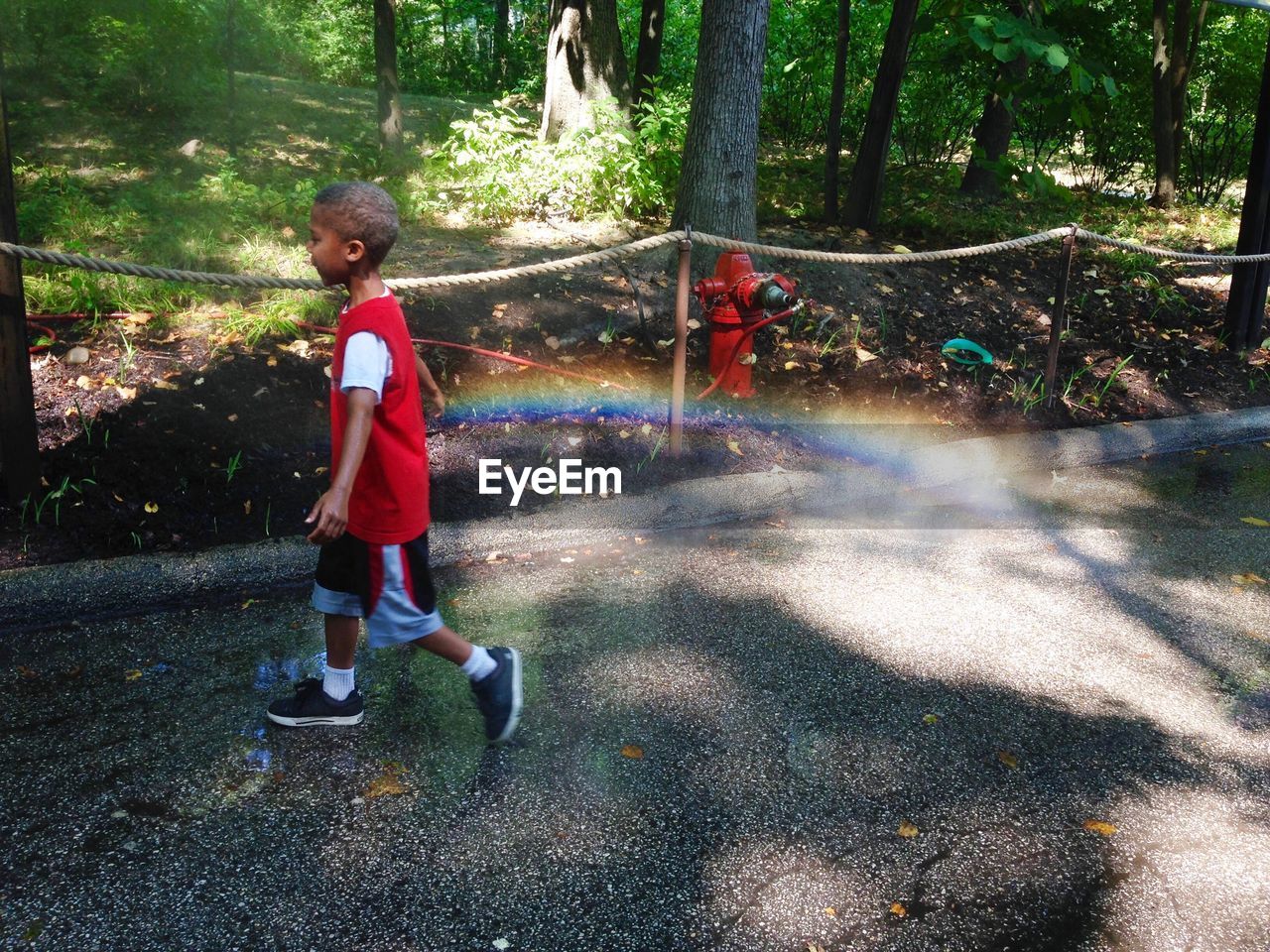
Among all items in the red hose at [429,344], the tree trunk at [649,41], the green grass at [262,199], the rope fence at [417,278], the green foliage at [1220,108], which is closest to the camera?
the rope fence at [417,278]

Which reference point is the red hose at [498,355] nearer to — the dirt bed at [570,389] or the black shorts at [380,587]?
the dirt bed at [570,389]

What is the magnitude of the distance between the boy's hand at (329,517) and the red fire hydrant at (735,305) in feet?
12.0

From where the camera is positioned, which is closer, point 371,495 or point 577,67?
point 371,495

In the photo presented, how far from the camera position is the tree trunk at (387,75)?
982 centimetres

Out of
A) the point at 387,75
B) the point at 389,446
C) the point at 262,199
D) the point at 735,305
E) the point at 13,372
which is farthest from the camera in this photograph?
the point at 387,75

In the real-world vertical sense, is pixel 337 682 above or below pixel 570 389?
below

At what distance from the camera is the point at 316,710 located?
3371mm

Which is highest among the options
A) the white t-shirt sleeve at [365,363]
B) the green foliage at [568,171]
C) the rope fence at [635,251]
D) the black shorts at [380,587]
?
the green foliage at [568,171]

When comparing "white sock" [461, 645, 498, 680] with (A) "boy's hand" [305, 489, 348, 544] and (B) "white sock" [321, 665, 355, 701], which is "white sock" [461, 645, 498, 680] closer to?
(B) "white sock" [321, 665, 355, 701]

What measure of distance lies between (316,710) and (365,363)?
3.88 ft

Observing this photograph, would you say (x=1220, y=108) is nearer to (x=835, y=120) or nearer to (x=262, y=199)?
(x=835, y=120)

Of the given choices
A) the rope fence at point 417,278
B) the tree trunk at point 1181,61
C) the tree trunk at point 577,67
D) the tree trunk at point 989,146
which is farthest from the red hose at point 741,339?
the tree trunk at point 1181,61

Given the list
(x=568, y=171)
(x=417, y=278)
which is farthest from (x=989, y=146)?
(x=417, y=278)

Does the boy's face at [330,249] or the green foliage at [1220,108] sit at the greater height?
the green foliage at [1220,108]
